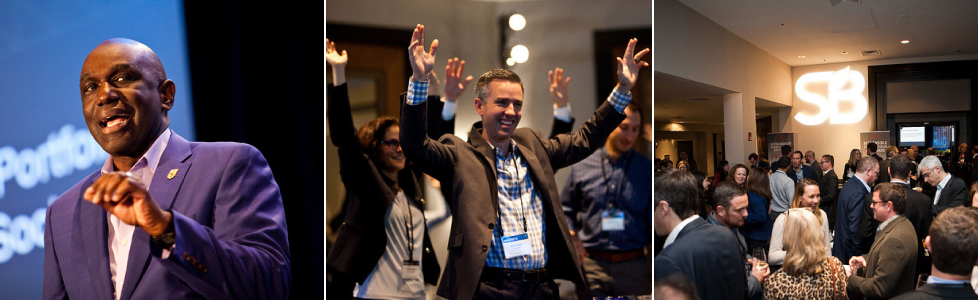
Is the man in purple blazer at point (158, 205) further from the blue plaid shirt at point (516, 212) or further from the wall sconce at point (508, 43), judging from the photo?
the wall sconce at point (508, 43)

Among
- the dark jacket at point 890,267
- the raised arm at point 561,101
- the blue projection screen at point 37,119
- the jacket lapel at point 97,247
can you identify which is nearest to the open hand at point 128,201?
the jacket lapel at point 97,247

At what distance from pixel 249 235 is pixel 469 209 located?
109cm

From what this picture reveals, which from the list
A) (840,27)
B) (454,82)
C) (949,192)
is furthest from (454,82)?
(840,27)

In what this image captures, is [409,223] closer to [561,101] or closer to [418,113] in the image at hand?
[418,113]

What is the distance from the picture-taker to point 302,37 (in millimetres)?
2799

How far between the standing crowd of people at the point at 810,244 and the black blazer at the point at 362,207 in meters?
1.10

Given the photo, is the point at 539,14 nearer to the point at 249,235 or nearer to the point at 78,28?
the point at 249,235

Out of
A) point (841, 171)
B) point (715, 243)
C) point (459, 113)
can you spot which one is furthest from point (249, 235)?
point (841, 171)

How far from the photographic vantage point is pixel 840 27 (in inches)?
320

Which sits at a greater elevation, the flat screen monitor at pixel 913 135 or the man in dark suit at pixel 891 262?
the flat screen monitor at pixel 913 135

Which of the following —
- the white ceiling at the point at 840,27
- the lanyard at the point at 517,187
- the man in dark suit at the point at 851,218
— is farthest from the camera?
the white ceiling at the point at 840,27

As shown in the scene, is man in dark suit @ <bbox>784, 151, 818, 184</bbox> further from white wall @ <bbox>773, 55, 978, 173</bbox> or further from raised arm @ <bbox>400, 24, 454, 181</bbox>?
raised arm @ <bbox>400, 24, 454, 181</bbox>

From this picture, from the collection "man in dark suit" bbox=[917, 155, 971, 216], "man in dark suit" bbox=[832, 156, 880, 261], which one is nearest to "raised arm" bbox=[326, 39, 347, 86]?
"man in dark suit" bbox=[832, 156, 880, 261]

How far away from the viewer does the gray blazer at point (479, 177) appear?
2.43 meters
